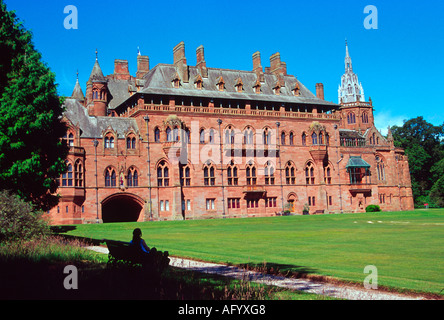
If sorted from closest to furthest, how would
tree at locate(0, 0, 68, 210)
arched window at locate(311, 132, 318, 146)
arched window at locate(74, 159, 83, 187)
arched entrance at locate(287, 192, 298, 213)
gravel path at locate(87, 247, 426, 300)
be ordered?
gravel path at locate(87, 247, 426, 300) → tree at locate(0, 0, 68, 210) → arched window at locate(74, 159, 83, 187) → arched entrance at locate(287, 192, 298, 213) → arched window at locate(311, 132, 318, 146)

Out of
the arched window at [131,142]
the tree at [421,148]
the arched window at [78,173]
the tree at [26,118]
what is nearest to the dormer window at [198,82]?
the arched window at [131,142]

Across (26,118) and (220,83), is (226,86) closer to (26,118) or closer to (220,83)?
Result: (220,83)

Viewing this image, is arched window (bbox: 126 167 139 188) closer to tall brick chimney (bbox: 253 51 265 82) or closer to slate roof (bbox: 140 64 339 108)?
slate roof (bbox: 140 64 339 108)

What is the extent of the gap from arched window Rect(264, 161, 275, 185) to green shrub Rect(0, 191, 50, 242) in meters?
38.9

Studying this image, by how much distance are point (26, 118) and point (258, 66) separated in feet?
138

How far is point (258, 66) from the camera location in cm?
6244

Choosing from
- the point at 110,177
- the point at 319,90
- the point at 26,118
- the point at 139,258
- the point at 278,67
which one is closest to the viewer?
the point at 139,258

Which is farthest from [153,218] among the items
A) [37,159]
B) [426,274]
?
[426,274]

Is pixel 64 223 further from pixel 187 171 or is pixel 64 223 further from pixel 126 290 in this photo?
pixel 126 290

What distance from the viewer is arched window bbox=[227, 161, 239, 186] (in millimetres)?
54531

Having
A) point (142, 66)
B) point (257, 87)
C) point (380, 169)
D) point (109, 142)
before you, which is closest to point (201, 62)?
point (257, 87)

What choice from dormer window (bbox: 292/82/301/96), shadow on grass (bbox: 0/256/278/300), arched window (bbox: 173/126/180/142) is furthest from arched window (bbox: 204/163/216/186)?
shadow on grass (bbox: 0/256/278/300)

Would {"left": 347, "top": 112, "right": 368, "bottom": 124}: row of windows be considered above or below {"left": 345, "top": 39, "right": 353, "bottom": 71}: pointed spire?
below

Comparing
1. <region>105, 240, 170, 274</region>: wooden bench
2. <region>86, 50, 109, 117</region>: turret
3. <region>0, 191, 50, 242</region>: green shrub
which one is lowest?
<region>105, 240, 170, 274</region>: wooden bench
